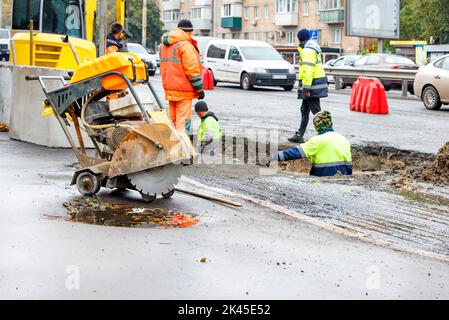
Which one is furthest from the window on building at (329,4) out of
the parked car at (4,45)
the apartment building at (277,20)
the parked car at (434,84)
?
the parked car at (434,84)

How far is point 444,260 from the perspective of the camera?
6.73m

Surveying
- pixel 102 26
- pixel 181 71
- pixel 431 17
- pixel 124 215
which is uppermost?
pixel 431 17

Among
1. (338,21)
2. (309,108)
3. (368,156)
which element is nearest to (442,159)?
(368,156)

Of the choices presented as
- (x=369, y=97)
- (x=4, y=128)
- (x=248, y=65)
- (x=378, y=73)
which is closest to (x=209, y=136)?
(x=4, y=128)

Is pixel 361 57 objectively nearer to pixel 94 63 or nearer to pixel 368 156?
pixel 368 156

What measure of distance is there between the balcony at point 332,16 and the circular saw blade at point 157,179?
64.8 meters

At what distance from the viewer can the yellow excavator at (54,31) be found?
14.8 meters

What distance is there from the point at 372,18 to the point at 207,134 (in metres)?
25.6

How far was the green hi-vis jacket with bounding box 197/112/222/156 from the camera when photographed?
12766 millimetres

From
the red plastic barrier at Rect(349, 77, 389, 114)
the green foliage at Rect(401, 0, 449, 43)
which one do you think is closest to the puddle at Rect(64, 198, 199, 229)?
the red plastic barrier at Rect(349, 77, 389, 114)

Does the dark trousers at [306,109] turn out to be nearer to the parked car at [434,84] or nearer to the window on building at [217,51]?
the parked car at [434,84]

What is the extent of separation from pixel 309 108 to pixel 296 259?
8.62m

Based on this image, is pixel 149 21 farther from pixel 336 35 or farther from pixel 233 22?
pixel 336 35

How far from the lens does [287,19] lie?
3081 inches
